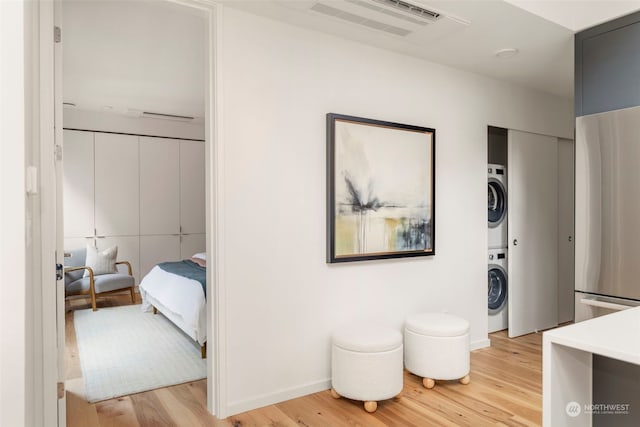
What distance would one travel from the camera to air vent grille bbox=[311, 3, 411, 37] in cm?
251

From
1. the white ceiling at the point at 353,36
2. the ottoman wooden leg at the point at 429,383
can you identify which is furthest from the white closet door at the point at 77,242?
the ottoman wooden leg at the point at 429,383

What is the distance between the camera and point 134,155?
20.6 feet

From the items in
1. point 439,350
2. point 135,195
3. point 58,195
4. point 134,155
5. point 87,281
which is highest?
point 134,155

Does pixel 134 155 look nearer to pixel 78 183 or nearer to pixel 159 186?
pixel 159 186

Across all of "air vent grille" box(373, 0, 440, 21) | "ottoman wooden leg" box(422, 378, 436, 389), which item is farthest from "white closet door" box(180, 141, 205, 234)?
"air vent grille" box(373, 0, 440, 21)

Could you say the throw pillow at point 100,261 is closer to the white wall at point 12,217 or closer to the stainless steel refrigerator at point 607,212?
the white wall at point 12,217

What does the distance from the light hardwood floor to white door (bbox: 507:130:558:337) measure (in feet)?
3.62

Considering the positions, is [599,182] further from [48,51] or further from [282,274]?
[48,51]

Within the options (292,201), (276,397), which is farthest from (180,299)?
(292,201)

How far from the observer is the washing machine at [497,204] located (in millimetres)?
4094

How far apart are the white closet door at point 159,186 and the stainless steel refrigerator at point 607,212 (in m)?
5.48

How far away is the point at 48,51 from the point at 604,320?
2.50 m

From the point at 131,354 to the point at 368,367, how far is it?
2133 mm

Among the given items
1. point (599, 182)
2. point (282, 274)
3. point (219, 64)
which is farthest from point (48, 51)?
point (599, 182)
